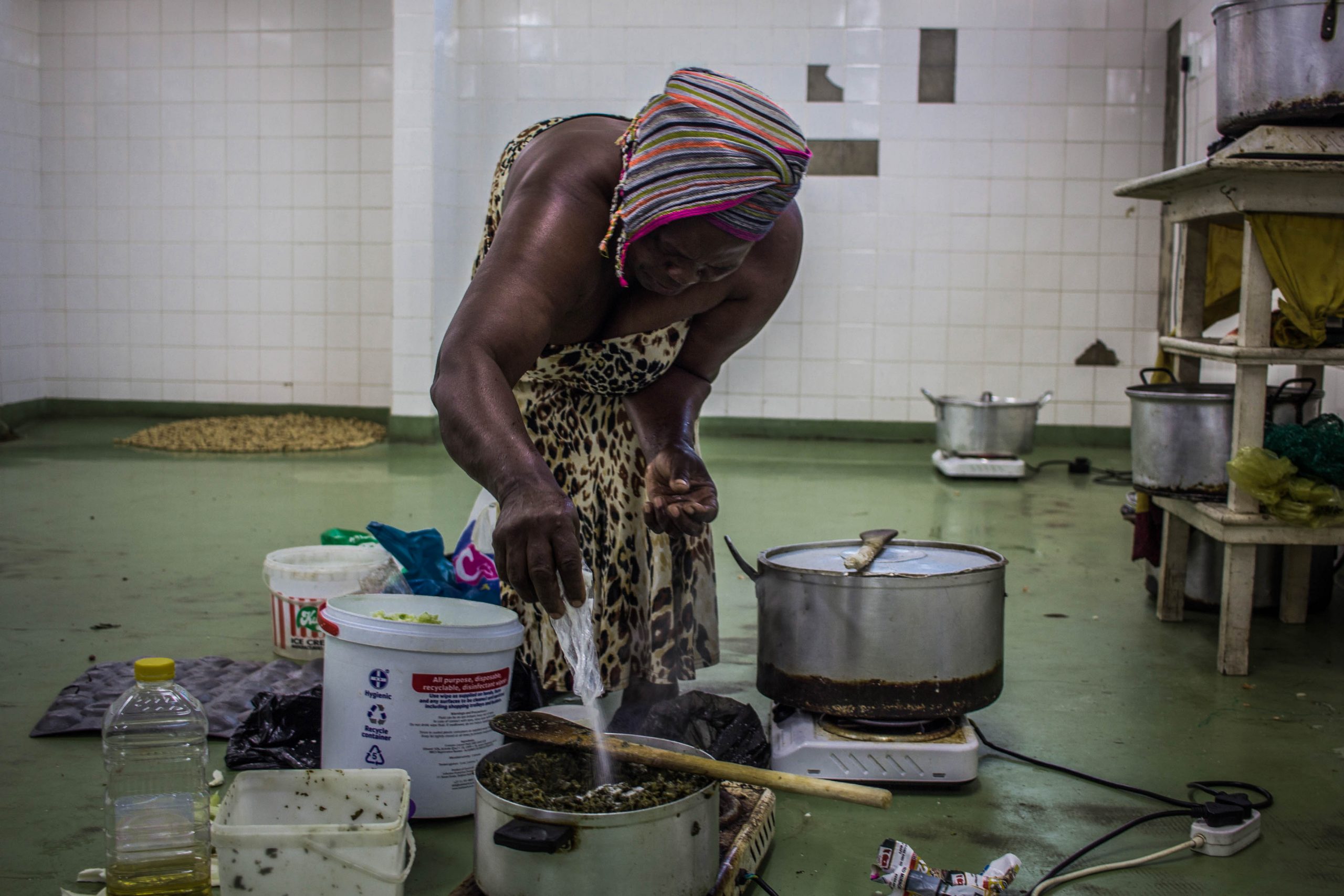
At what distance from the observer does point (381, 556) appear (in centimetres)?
308

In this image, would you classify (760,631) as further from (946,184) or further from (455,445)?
(946,184)

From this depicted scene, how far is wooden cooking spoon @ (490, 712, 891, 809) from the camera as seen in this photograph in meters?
1.48

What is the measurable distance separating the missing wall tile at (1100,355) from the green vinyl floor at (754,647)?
92 centimetres

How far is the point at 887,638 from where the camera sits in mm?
2215

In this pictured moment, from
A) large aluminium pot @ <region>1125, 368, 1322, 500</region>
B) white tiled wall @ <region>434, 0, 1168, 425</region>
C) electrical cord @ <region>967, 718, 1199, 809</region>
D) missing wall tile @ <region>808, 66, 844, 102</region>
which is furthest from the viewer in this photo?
missing wall tile @ <region>808, 66, 844, 102</region>

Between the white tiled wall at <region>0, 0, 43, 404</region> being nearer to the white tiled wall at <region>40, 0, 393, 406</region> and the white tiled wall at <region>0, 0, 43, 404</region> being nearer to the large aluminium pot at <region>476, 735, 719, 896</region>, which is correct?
the white tiled wall at <region>40, 0, 393, 406</region>

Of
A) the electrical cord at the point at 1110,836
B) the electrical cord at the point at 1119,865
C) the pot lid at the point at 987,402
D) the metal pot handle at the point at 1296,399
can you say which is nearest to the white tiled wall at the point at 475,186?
the pot lid at the point at 987,402

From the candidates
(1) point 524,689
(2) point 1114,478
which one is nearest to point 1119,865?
(1) point 524,689

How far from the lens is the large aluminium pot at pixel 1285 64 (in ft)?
9.05

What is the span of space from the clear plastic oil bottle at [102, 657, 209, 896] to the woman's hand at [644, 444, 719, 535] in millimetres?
837

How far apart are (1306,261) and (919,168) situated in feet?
13.8

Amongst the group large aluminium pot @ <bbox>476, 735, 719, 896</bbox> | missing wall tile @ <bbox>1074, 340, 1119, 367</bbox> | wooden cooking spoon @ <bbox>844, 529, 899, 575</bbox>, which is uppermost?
missing wall tile @ <bbox>1074, 340, 1119, 367</bbox>

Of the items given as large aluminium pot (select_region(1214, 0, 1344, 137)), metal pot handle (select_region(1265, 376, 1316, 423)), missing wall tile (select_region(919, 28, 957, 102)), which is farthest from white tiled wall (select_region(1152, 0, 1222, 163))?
large aluminium pot (select_region(1214, 0, 1344, 137))

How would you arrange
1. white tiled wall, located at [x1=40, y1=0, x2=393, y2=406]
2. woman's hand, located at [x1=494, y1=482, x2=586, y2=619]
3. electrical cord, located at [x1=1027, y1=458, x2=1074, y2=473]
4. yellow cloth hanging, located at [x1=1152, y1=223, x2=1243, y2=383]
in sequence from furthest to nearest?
white tiled wall, located at [x1=40, y1=0, x2=393, y2=406] < electrical cord, located at [x1=1027, y1=458, x2=1074, y2=473] < yellow cloth hanging, located at [x1=1152, y1=223, x2=1243, y2=383] < woman's hand, located at [x1=494, y1=482, x2=586, y2=619]
